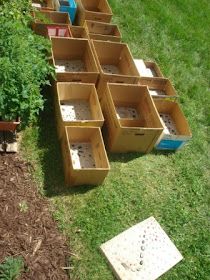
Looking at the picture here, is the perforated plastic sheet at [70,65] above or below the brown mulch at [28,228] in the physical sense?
above

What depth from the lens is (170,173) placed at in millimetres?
4754

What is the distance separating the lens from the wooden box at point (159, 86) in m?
5.52

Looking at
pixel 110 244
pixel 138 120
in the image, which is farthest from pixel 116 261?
pixel 138 120

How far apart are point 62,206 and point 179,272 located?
149 cm

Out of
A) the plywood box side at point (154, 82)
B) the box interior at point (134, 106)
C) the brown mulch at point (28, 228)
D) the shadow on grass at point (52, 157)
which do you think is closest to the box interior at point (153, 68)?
the plywood box side at point (154, 82)

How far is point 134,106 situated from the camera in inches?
208

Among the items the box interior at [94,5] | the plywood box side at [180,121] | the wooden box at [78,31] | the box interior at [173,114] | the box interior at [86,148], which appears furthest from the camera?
the box interior at [94,5]

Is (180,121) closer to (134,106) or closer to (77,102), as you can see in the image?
(134,106)

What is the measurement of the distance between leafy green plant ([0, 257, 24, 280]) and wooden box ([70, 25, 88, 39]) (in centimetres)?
368

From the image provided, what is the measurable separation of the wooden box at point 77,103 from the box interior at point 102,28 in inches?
63.2

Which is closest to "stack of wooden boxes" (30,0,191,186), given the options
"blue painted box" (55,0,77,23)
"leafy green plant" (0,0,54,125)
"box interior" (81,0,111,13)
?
"blue painted box" (55,0,77,23)

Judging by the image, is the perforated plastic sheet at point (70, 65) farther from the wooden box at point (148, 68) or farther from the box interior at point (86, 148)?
the box interior at point (86, 148)

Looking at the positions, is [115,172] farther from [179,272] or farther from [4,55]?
[4,55]

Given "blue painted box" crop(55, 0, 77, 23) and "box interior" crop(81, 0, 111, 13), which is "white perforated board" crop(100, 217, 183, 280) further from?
"box interior" crop(81, 0, 111, 13)
